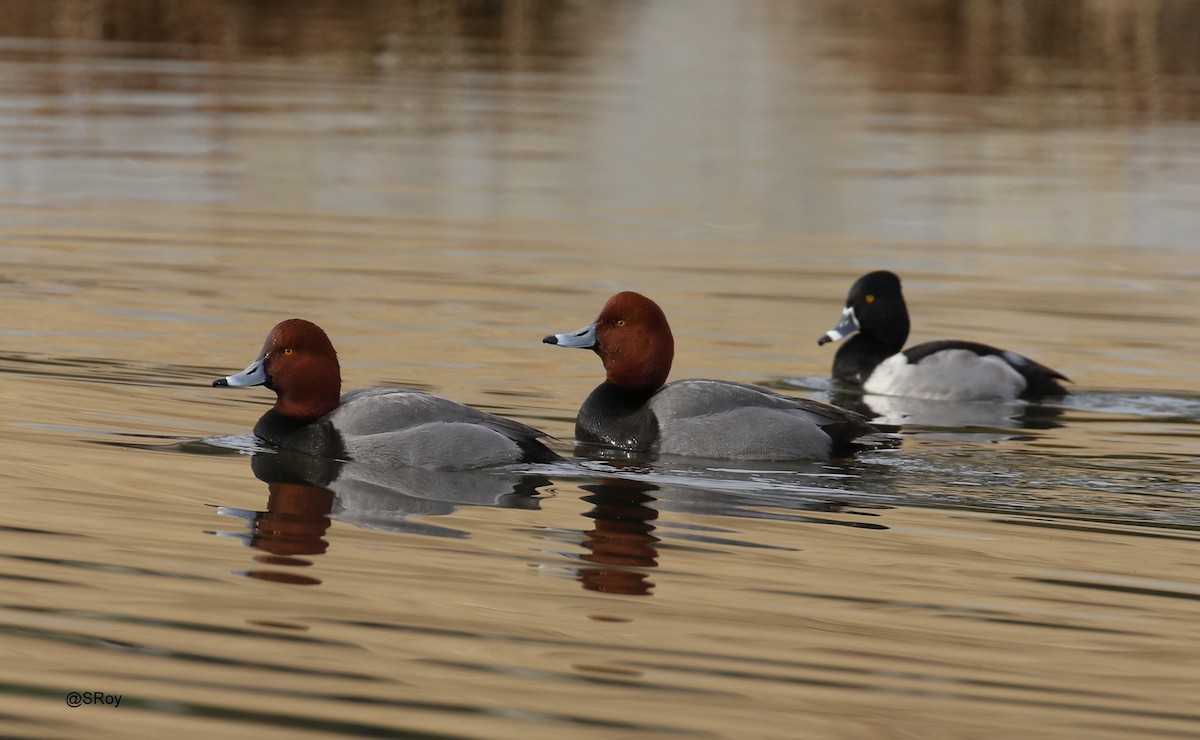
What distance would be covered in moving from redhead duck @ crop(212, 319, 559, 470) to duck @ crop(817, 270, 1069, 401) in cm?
415

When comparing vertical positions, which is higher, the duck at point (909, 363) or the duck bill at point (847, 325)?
the duck bill at point (847, 325)

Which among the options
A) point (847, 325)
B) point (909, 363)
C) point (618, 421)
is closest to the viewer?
point (618, 421)

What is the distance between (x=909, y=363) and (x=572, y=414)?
286 cm

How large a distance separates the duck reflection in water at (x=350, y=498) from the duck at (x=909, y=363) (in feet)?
14.7

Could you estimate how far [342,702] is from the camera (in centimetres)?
565

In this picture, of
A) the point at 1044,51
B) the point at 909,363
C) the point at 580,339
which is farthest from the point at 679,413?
the point at 1044,51

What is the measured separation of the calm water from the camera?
6.01m

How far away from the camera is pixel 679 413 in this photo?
10.2 metres

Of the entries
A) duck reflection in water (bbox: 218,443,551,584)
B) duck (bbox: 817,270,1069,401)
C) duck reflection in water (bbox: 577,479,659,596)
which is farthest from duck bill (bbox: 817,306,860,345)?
duck reflection in water (bbox: 218,443,551,584)

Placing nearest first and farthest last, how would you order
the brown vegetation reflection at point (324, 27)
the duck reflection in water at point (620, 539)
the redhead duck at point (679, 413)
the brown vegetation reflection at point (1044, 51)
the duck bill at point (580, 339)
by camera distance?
the duck reflection in water at point (620, 539) < the redhead duck at point (679, 413) < the duck bill at point (580, 339) < the brown vegetation reflection at point (1044, 51) < the brown vegetation reflection at point (324, 27)

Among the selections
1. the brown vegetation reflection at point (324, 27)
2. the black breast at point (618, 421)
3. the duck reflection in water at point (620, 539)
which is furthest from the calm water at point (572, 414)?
the brown vegetation reflection at point (324, 27)

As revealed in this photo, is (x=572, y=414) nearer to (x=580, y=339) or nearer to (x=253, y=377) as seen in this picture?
(x=580, y=339)

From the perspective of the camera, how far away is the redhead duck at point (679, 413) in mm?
10055

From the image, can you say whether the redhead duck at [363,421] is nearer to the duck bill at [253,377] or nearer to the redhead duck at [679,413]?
the duck bill at [253,377]
